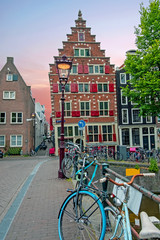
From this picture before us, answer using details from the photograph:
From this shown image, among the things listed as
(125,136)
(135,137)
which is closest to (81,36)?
(125,136)

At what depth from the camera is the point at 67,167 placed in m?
7.89

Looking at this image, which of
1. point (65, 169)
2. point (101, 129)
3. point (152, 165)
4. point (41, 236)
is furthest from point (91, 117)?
point (41, 236)

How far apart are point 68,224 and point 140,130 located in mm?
26983

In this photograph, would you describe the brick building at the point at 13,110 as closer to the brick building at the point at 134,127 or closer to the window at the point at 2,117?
the window at the point at 2,117

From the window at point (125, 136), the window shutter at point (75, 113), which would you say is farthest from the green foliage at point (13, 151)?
the window at point (125, 136)

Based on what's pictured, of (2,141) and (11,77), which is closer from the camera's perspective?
(2,141)

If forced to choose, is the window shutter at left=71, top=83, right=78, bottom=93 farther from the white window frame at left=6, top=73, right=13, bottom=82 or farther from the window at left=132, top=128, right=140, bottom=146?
the window at left=132, top=128, right=140, bottom=146

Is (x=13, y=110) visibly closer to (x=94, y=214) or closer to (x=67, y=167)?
(x=67, y=167)

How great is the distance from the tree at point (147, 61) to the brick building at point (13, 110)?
16.3 meters

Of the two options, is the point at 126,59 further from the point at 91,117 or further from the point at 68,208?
the point at 68,208

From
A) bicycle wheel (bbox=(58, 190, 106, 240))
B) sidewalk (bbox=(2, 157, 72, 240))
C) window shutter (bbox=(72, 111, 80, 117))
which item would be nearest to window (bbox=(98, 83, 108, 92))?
window shutter (bbox=(72, 111, 80, 117))

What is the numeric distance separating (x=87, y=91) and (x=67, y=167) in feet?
67.7

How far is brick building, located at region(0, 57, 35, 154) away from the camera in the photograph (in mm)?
26750

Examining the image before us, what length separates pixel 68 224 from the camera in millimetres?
2900
